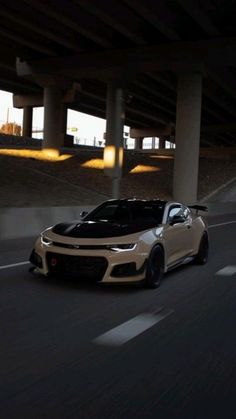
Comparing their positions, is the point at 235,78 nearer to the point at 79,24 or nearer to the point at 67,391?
the point at 79,24

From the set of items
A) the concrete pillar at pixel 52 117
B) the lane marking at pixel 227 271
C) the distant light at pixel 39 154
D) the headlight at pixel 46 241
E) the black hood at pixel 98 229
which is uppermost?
the concrete pillar at pixel 52 117

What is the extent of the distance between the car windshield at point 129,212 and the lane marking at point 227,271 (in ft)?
5.65

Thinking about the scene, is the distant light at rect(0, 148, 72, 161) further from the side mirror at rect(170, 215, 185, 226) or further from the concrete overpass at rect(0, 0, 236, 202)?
the side mirror at rect(170, 215, 185, 226)

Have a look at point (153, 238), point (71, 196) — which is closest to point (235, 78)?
point (71, 196)

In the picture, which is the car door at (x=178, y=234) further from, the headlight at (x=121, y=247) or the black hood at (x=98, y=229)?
the headlight at (x=121, y=247)

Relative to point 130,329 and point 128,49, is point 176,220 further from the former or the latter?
point 128,49

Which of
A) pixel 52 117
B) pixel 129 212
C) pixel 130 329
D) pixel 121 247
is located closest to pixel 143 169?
pixel 52 117

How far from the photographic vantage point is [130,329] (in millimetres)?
5852

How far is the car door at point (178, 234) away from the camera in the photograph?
8.57 metres

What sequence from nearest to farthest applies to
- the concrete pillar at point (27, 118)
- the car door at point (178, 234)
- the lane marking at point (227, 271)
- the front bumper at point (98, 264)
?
the front bumper at point (98, 264), the car door at point (178, 234), the lane marking at point (227, 271), the concrete pillar at point (27, 118)

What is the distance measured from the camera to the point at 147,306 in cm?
695

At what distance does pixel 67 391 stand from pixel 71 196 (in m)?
23.5

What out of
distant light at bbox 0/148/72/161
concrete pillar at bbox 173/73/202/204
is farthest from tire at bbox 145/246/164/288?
distant light at bbox 0/148/72/161

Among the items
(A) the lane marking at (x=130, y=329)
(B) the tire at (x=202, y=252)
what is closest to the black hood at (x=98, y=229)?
(A) the lane marking at (x=130, y=329)
